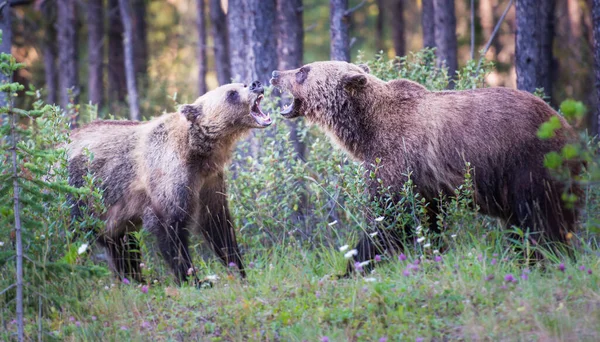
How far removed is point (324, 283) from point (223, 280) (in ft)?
3.87

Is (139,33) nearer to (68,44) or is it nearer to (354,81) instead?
(68,44)

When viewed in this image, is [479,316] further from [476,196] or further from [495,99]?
[495,99]

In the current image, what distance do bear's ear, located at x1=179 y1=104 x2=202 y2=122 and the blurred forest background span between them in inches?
31.1

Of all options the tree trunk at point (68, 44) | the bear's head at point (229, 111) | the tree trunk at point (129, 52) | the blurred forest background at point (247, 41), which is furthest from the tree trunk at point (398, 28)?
the bear's head at point (229, 111)

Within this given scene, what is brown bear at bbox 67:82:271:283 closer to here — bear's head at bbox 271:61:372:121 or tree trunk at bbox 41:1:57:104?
bear's head at bbox 271:61:372:121

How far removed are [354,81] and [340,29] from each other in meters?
3.61

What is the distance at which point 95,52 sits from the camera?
17469mm

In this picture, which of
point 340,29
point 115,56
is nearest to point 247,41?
point 340,29

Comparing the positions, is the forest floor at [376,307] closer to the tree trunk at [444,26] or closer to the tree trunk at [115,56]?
the tree trunk at [444,26]

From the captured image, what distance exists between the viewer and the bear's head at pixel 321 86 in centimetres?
708

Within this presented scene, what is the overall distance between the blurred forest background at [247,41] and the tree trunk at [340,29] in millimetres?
15

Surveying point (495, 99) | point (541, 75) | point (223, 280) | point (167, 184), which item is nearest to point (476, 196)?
point (495, 99)

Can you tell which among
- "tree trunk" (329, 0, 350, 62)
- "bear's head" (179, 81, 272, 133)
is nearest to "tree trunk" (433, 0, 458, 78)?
"tree trunk" (329, 0, 350, 62)

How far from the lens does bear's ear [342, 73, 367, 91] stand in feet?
22.9
